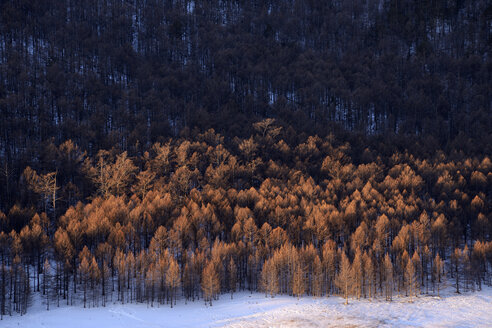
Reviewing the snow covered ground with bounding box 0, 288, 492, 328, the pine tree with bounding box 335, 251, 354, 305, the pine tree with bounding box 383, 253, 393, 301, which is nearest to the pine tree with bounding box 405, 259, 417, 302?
the pine tree with bounding box 383, 253, 393, 301

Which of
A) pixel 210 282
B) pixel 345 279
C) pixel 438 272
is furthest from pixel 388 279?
pixel 210 282

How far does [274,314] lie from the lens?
63.8 m

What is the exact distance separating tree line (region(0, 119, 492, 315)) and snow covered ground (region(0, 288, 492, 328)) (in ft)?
10.0

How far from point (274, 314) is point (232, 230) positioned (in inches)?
1103

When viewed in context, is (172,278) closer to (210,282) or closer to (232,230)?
(210,282)

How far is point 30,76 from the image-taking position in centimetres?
17425

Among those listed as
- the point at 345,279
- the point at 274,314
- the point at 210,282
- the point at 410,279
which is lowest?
the point at 274,314

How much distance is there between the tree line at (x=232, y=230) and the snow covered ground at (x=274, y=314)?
120 inches

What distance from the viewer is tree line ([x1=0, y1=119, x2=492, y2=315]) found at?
74.0 meters

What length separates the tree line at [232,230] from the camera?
243ft

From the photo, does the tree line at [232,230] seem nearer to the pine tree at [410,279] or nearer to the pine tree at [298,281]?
the pine tree at [298,281]

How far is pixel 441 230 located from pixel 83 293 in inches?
2994

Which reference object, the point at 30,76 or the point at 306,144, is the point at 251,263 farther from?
the point at 30,76

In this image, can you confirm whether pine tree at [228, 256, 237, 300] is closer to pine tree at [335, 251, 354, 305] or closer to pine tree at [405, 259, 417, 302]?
pine tree at [335, 251, 354, 305]
